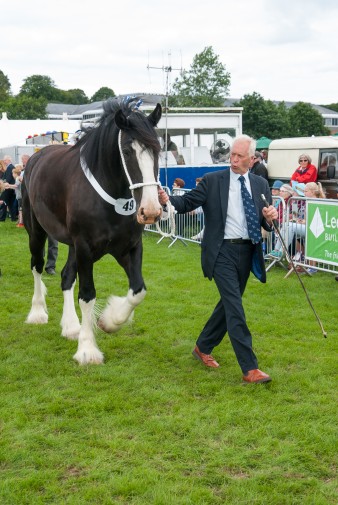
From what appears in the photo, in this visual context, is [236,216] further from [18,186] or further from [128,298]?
[18,186]

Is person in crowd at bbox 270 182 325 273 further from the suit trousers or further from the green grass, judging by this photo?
the suit trousers

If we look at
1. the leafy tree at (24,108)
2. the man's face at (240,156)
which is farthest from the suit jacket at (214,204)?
the leafy tree at (24,108)

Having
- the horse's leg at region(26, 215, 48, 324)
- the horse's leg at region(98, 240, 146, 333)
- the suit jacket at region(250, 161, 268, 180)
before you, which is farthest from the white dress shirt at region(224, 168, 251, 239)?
the suit jacket at region(250, 161, 268, 180)

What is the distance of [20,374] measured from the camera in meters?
5.41

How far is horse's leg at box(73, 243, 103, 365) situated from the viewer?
5617mm

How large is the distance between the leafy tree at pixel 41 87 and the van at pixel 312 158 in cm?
9643

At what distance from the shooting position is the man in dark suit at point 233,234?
16.5ft

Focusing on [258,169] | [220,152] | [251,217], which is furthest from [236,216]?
[220,152]

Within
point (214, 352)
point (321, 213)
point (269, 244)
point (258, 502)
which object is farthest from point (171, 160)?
point (258, 502)

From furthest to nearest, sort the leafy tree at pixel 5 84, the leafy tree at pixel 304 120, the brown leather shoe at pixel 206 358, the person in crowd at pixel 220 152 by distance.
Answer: the leafy tree at pixel 5 84 → the leafy tree at pixel 304 120 → the person in crowd at pixel 220 152 → the brown leather shoe at pixel 206 358

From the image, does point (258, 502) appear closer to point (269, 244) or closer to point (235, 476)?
point (235, 476)

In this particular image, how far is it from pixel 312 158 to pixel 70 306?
35.7ft

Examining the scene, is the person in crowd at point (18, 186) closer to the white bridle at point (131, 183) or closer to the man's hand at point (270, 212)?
the white bridle at point (131, 183)

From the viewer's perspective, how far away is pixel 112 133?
A: 17.5 ft
